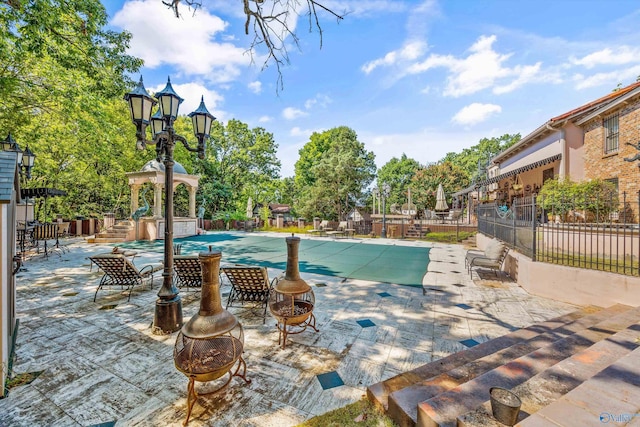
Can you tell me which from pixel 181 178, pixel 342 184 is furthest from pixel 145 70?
pixel 342 184

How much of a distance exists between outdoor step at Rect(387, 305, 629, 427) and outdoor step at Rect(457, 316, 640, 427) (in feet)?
1.65

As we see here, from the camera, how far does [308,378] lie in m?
2.70

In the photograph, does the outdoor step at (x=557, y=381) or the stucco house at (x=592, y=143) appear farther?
the stucco house at (x=592, y=143)

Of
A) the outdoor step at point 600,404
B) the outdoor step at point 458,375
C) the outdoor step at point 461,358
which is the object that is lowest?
the outdoor step at point 461,358

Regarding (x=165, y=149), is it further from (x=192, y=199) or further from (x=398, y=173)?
(x=398, y=173)

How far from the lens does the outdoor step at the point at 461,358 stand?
7.63 feet

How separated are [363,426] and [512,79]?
41.2 feet

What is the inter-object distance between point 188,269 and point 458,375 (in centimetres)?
486

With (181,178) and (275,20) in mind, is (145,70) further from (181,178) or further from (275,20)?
(275,20)

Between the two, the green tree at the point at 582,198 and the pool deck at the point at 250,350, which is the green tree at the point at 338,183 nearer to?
the green tree at the point at 582,198

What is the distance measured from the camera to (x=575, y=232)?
21.1 ft

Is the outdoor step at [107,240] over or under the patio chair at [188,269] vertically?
under

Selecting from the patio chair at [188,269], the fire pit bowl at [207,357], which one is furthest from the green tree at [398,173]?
the fire pit bowl at [207,357]

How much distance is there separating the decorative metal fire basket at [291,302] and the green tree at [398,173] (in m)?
39.7
